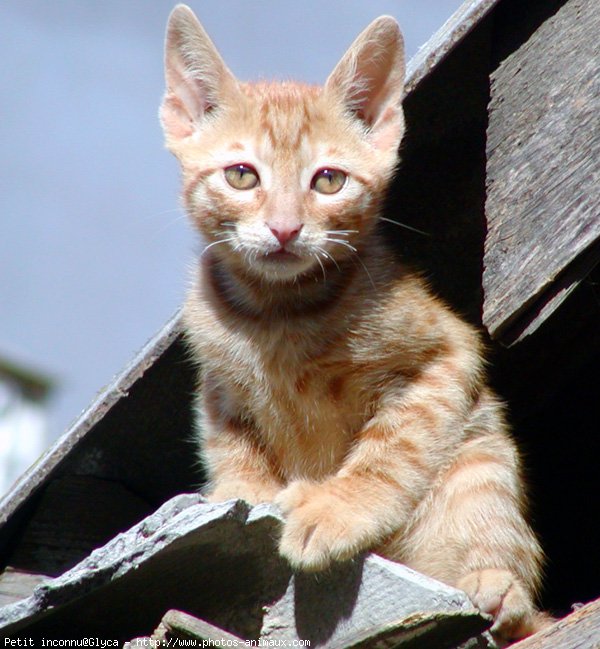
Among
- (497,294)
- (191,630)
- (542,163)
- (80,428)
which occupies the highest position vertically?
(542,163)

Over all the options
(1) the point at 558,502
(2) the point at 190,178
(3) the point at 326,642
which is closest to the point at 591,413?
(1) the point at 558,502

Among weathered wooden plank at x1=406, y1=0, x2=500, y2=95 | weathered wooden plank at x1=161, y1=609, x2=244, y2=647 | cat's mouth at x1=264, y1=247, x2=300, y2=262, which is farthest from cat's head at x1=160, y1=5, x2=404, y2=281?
weathered wooden plank at x1=161, y1=609, x2=244, y2=647

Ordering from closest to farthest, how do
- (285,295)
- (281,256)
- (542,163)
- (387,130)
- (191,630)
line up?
(191,630) → (542,163) → (281,256) → (285,295) → (387,130)

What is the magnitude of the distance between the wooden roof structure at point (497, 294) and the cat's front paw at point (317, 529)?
0.45m

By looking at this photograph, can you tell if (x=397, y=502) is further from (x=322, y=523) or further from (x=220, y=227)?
(x=220, y=227)

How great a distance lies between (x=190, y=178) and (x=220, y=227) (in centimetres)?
22

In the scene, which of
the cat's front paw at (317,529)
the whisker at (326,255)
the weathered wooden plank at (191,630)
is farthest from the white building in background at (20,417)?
the weathered wooden plank at (191,630)

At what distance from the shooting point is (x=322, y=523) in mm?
2465

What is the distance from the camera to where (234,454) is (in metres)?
3.07

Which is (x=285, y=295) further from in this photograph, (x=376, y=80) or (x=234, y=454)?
(x=376, y=80)

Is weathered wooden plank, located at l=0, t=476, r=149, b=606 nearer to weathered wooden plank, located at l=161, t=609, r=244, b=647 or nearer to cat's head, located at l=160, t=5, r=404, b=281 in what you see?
cat's head, located at l=160, t=5, r=404, b=281

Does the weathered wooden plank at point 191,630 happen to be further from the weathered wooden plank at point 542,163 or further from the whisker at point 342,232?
the whisker at point 342,232

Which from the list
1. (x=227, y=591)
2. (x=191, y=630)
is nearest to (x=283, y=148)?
(x=227, y=591)

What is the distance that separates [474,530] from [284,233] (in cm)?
89
